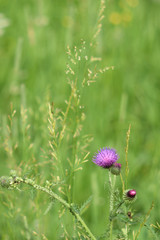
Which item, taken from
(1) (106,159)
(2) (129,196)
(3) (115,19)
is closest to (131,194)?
(2) (129,196)

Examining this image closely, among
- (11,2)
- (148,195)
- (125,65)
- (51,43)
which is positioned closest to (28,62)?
(51,43)

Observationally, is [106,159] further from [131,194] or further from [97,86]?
[97,86]

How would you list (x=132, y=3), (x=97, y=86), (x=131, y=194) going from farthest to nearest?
(x=132, y=3)
(x=97, y=86)
(x=131, y=194)

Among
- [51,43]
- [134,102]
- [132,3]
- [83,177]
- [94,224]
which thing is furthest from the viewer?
[132,3]

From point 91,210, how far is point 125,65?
5.18 ft

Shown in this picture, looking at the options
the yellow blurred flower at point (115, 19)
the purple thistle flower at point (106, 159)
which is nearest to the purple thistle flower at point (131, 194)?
the purple thistle flower at point (106, 159)

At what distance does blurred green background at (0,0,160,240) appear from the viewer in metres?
1.87

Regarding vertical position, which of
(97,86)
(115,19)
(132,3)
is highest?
(132,3)

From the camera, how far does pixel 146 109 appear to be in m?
2.74

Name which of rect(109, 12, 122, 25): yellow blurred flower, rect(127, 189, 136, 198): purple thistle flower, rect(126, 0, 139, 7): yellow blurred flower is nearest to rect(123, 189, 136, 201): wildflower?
rect(127, 189, 136, 198): purple thistle flower

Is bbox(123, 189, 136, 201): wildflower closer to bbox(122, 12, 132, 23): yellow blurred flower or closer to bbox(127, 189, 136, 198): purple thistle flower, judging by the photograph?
bbox(127, 189, 136, 198): purple thistle flower

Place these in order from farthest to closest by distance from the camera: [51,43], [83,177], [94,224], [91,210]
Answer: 1. [51,43]
2. [83,177]
3. [91,210]
4. [94,224]

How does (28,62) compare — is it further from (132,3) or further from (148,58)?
(132,3)

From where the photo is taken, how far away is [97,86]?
2.69 meters
